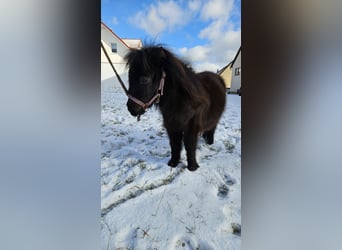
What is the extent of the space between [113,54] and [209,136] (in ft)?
2.02

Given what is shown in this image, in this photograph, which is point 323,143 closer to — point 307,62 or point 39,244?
point 307,62

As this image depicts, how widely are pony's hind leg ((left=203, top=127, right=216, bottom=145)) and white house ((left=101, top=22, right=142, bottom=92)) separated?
0.51m

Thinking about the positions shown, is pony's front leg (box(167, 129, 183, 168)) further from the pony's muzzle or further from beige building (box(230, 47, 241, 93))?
beige building (box(230, 47, 241, 93))

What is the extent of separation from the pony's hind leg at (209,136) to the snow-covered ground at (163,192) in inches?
3.4

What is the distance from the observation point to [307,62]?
0.64 meters

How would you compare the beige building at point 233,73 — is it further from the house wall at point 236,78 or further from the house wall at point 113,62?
the house wall at point 113,62

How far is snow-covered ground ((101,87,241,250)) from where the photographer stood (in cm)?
73

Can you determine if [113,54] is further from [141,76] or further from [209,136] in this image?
[209,136]

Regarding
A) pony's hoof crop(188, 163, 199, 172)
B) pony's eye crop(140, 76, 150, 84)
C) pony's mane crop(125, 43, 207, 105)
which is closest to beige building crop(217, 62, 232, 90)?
pony's mane crop(125, 43, 207, 105)

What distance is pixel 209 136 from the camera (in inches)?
43.2

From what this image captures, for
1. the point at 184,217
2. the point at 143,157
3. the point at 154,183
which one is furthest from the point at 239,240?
the point at 143,157

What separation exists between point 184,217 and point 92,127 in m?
0.47

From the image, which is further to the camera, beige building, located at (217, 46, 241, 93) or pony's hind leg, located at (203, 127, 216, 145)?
pony's hind leg, located at (203, 127, 216, 145)

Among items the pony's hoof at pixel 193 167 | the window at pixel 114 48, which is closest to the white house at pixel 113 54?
the window at pixel 114 48
